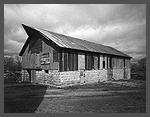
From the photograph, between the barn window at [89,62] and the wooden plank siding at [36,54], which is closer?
the wooden plank siding at [36,54]

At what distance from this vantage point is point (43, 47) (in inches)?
575

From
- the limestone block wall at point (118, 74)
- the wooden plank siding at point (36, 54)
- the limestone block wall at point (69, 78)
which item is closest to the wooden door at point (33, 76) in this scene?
the wooden plank siding at point (36, 54)

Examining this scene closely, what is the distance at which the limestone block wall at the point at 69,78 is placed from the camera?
496 inches

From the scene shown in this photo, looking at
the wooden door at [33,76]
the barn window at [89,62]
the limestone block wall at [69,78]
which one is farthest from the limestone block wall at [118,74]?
the wooden door at [33,76]

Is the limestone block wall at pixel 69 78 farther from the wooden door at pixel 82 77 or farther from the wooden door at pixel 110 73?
the wooden door at pixel 110 73

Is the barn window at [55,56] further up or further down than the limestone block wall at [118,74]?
further up

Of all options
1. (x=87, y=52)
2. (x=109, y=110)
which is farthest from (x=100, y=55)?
(x=109, y=110)

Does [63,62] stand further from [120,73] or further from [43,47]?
[120,73]

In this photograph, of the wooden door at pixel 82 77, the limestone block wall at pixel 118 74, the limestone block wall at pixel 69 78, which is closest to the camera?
the limestone block wall at pixel 69 78

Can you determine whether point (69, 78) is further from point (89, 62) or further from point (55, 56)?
point (89, 62)

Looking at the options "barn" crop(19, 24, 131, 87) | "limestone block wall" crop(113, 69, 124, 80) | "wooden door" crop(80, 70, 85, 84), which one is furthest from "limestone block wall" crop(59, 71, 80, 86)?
"limestone block wall" crop(113, 69, 124, 80)

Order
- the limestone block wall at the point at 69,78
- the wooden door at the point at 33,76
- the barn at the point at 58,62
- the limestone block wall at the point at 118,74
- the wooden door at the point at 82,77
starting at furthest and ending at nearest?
the limestone block wall at the point at 118,74 < the wooden door at the point at 33,76 < the wooden door at the point at 82,77 < the barn at the point at 58,62 < the limestone block wall at the point at 69,78

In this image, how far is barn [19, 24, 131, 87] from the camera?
1294cm

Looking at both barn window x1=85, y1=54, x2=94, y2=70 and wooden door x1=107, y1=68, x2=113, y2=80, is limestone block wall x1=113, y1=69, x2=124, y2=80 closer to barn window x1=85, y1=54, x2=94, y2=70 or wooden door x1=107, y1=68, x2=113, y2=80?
wooden door x1=107, y1=68, x2=113, y2=80
